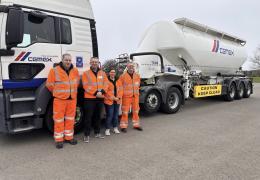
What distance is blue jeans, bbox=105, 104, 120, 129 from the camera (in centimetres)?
576

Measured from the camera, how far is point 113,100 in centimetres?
574

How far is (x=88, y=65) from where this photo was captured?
18.8ft

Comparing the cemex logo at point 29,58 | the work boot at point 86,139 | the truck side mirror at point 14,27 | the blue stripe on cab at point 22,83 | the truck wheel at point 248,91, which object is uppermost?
the truck side mirror at point 14,27

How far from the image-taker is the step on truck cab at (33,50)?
4.47 meters

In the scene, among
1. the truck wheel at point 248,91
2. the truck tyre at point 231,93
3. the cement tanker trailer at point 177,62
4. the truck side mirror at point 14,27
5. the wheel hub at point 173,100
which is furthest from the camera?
the truck wheel at point 248,91

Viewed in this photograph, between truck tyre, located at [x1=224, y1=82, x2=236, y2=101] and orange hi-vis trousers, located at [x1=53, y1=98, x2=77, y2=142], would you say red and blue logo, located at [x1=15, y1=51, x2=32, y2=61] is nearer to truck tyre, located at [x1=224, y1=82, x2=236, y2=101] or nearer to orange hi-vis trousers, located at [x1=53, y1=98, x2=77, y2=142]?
orange hi-vis trousers, located at [x1=53, y1=98, x2=77, y2=142]

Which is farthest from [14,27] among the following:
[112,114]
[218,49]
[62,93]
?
[218,49]

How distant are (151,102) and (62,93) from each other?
11.5ft

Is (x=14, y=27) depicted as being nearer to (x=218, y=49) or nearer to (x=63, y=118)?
(x=63, y=118)

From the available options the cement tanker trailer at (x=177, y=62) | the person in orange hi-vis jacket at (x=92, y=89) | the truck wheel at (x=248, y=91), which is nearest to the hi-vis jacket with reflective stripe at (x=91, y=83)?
the person in orange hi-vis jacket at (x=92, y=89)

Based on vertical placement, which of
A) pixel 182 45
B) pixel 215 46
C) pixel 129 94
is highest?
pixel 215 46

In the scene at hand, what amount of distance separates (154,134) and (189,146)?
1.07m

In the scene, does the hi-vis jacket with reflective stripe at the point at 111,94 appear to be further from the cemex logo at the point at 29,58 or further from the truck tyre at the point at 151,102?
the truck tyre at the point at 151,102

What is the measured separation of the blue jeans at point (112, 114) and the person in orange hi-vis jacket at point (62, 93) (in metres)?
1.02
